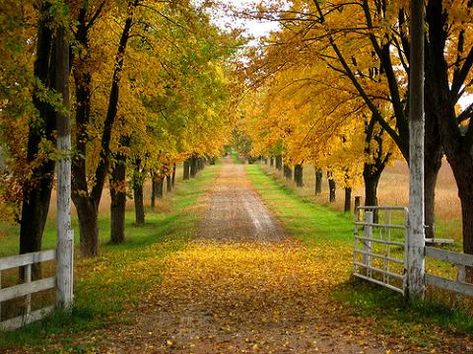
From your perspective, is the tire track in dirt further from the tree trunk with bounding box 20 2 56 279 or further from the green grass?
the tree trunk with bounding box 20 2 56 279

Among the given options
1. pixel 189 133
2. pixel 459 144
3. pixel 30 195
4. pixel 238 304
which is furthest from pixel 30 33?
pixel 189 133

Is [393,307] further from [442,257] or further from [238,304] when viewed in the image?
[238,304]

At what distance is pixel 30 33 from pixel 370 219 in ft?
28.2

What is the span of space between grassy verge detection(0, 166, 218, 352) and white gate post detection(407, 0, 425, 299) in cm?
483

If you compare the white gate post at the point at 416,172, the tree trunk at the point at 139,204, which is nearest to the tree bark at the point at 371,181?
the tree trunk at the point at 139,204

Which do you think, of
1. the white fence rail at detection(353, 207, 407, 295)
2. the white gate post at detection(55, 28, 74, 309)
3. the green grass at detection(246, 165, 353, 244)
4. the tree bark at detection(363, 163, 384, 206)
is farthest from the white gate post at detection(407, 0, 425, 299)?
the tree bark at detection(363, 163, 384, 206)

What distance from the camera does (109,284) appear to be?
1327 cm

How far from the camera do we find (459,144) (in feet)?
38.2

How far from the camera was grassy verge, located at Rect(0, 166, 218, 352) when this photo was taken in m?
8.80

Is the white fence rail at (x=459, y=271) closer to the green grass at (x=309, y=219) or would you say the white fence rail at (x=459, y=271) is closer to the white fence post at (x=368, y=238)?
the white fence post at (x=368, y=238)

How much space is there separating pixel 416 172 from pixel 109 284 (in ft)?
23.4

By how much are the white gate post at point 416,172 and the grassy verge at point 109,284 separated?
483 cm

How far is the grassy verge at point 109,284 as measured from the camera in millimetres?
8805

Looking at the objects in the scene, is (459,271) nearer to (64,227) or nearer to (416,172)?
(416,172)
